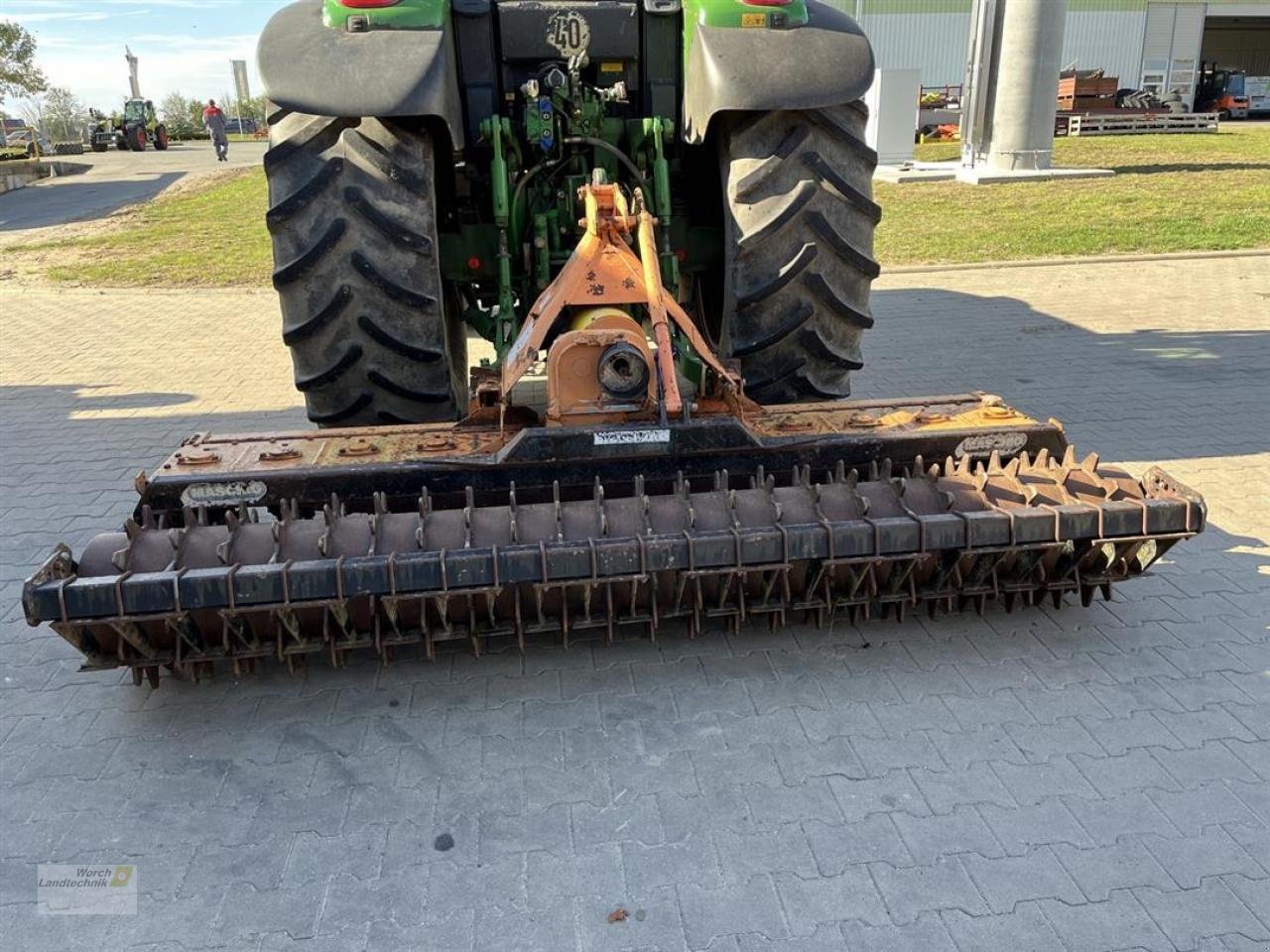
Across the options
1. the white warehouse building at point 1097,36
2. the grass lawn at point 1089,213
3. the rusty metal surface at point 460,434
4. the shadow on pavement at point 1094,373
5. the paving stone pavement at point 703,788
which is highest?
the white warehouse building at point 1097,36

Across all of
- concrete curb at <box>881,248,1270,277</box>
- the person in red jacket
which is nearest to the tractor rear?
concrete curb at <box>881,248,1270,277</box>

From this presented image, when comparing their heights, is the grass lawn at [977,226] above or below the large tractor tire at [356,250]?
below

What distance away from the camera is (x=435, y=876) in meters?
2.51

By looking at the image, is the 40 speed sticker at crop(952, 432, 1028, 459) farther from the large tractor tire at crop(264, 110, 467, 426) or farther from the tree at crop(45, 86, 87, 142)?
the tree at crop(45, 86, 87, 142)

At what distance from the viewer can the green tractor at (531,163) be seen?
147 inches

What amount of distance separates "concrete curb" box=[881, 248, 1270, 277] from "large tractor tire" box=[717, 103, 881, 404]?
625 centimetres

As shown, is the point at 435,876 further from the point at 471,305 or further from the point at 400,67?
the point at 471,305

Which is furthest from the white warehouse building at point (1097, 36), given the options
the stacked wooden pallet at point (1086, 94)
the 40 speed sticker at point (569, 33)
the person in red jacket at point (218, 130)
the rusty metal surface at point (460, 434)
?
the rusty metal surface at point (460, 434)

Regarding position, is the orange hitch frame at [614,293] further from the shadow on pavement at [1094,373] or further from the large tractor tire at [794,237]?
the shadow on pavement at [1094,373]

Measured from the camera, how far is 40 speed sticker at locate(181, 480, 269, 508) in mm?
3283

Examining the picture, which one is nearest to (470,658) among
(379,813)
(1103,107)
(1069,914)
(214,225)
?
(379,813)

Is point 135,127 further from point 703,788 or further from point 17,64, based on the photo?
point 703,788

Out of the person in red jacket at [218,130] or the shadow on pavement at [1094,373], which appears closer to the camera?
the shadow on pavement at [1094,373]

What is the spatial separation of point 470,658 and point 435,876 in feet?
3.32
